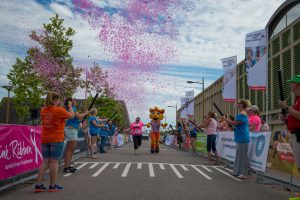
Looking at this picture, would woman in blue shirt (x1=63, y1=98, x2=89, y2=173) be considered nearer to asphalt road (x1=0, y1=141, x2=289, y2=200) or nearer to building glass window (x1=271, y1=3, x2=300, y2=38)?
asphalt road (x1=0, y1=141, x2=289, y2=200)

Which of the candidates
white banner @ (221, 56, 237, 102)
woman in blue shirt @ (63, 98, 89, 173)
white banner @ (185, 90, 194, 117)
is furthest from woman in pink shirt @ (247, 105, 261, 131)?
white banner @ (185, 90, 194, 117)

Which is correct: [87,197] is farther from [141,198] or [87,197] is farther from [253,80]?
[253,80]

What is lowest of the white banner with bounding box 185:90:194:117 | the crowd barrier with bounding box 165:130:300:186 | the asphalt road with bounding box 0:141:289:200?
the asphalt road with bounding box 0:141:289:200

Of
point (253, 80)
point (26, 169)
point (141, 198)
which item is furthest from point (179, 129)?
point (141, 198)

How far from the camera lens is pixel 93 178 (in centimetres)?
870

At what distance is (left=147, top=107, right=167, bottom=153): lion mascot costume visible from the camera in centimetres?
1991

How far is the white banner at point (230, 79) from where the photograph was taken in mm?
21328

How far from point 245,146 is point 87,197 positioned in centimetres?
486

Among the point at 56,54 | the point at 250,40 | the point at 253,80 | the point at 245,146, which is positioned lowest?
the point at 245,146

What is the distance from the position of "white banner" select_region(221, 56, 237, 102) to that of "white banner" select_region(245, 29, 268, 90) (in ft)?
13.3

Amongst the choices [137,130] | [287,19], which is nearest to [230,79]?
[137,130]

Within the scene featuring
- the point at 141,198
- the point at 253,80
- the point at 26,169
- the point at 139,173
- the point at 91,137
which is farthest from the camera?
the point at 253,80

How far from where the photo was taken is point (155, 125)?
20.5 m

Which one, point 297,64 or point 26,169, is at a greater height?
point 297,64
